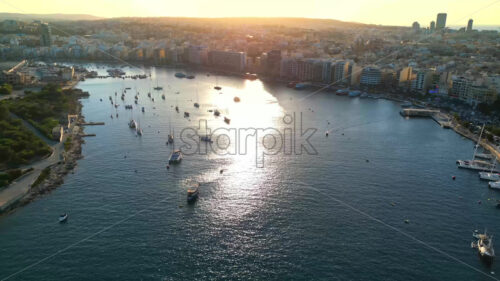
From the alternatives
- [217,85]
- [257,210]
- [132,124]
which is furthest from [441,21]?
[257,210]

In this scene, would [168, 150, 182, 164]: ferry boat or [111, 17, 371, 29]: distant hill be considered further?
[111, 17, 371, 29]: distant hill

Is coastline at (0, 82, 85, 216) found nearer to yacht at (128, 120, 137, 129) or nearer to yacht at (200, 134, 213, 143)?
yacht at (128, 120, 137, 129)

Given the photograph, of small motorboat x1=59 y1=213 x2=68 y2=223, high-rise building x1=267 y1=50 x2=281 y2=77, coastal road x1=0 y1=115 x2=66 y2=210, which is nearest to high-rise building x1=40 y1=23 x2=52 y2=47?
high-rise building x1=267 y1=50 x2=281 y2=77

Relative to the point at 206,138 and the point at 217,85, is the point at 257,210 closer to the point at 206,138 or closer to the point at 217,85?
the point at 206,138

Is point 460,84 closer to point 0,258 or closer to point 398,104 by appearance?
point 398,104

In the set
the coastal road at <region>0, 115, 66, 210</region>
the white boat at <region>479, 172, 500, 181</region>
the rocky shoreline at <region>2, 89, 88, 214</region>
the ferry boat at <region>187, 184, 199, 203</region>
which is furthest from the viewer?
the white boat at <region>479, 172, 500, 181</region>

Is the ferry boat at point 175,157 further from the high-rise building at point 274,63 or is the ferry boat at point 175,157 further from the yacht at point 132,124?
the high-rise building at point 274,63

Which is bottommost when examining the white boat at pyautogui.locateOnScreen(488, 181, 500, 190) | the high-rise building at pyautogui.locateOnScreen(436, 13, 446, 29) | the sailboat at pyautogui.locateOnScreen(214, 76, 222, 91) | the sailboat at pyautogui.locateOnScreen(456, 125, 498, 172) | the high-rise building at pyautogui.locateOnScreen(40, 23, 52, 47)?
the white boat at pyautogui.locateOnScreen(488, 181, 500, 190)

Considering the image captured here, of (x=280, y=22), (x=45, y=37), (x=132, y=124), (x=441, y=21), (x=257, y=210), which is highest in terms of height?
(x=280, y=22)
